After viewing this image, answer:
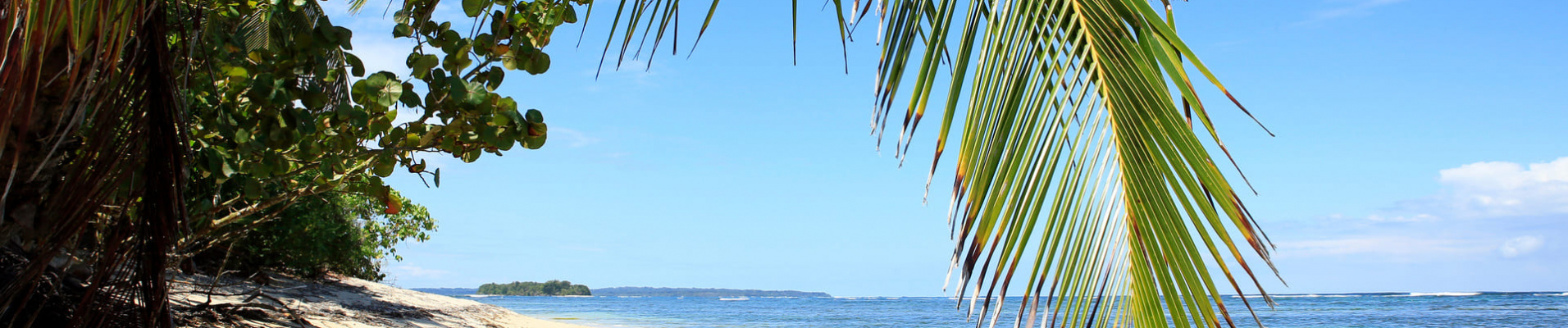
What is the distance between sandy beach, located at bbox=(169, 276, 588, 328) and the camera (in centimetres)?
431

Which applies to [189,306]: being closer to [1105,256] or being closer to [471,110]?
[471,110]

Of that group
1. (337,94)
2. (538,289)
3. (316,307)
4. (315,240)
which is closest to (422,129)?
(337,94)

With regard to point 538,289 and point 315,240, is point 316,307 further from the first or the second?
point 538,289

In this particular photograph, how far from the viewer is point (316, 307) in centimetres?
728

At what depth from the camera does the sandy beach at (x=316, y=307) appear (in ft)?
14.1

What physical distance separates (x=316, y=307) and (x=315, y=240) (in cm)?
577

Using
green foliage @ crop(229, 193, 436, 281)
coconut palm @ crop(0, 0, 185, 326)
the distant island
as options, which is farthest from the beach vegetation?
the distant island

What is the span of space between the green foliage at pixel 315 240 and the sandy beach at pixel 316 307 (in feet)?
1.32

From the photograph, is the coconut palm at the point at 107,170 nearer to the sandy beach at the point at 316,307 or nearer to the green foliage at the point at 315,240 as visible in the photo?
the sandy beach at the point at 316,307

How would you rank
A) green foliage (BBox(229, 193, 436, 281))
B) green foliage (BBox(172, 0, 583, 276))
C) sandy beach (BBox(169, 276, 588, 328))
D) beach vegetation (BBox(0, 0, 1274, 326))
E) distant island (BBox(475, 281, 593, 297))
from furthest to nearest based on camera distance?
distant island (BBox(475, 281, 593, 297)) < green foliage (BBox(229, 193, 436, 281)) < sandy beach (BBox(169, 276, 588, 328)) < green foliage (BBox(172, 0, 583, 276)) < beach vegetation (BBox(0, 0, 1274, 326))

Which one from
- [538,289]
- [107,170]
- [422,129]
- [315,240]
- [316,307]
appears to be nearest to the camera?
[107,170]

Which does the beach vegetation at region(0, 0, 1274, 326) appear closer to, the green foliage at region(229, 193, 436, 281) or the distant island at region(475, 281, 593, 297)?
the green foliage at region(229, 193, 436, 281)

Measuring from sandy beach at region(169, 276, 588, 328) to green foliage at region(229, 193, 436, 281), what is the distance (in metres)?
0.40

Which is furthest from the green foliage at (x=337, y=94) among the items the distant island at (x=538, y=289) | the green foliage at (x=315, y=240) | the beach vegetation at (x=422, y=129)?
the distant island at (x=538, y=289)
